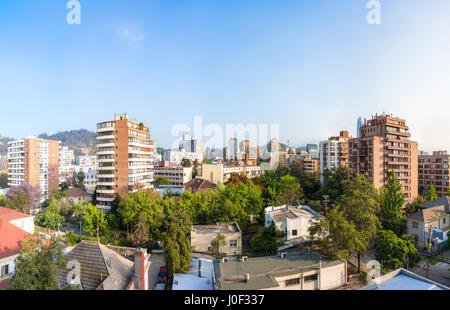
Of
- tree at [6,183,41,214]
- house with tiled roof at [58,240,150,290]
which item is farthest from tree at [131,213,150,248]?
tree at [6,183,41,214]

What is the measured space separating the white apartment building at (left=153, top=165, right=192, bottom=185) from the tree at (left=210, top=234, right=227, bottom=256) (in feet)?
Result: 51.4

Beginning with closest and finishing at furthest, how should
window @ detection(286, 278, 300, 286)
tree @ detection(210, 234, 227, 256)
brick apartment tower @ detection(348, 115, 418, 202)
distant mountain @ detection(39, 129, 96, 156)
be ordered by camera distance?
window @ detection(286, 278, 300, 286) → tree @ detection(210, 234, 227, 256) → brick apartment tower @ detection(348, 115, 418, 202) → distant mountain @ detection(39, 129, 96, 156)

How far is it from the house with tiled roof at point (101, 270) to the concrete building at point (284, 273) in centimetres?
175

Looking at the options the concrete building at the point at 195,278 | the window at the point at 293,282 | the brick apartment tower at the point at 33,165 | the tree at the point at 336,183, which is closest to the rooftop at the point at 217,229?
the concrete building at the point at 195,278

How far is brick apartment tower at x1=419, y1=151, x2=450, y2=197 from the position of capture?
19281mm

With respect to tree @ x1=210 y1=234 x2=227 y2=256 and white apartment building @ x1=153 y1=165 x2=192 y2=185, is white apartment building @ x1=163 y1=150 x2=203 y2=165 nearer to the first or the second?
white apartment building @ x1=153 y1=165 x2=192 y2=185

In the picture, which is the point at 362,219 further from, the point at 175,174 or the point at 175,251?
the point at 175,174

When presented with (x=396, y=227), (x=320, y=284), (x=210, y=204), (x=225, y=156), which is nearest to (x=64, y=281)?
(x=320, y=284)

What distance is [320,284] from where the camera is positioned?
5.91 meters

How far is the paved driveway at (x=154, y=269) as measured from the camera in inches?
274

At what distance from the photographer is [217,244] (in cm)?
869

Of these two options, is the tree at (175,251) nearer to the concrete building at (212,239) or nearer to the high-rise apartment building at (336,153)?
the concrete building at (212,239)
